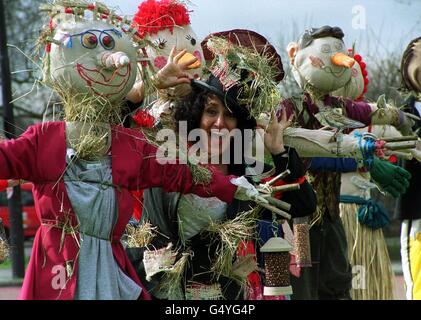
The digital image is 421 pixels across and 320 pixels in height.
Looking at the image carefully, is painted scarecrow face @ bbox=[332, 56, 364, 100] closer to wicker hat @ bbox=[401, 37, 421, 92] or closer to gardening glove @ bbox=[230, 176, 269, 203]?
wicker hat @ bbox=[401, 37, 421, 92]

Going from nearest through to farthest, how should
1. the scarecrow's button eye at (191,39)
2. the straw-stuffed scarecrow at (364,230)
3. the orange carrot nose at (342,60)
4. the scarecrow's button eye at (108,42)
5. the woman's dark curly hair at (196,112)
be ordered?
the scarecrow's button eye at (108,42), the woman's dark curly hair at (196,112), the scarecrow's button eye at (191,39), the orange carrot nose at (342,60), the straw-stuffed scarecrow at (364,230)

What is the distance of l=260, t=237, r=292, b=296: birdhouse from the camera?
14.6 feet

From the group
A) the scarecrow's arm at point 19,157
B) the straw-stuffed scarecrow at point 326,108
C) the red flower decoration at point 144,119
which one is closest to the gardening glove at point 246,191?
the red flower decoration at point 144,119

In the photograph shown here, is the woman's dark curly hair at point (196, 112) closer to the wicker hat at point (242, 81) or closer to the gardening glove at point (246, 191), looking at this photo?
the wicker hat at point (242, 81)

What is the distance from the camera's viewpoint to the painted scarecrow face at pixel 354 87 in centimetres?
656

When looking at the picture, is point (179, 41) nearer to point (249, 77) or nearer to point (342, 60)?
point (249, 77)

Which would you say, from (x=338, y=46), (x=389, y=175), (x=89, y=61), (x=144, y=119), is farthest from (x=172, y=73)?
(x=338, y=46)

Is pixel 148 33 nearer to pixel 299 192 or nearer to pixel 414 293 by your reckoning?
pixel 299 192

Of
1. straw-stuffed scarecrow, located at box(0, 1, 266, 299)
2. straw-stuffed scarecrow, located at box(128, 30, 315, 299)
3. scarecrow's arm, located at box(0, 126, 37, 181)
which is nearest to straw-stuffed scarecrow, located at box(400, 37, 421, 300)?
straw-stuffed scarecrow, located at box(128, 30, 315, 299)

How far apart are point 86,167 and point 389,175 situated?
1377 mm

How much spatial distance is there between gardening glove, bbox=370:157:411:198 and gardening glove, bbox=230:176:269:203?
25.1 inches
